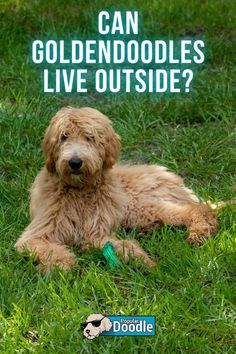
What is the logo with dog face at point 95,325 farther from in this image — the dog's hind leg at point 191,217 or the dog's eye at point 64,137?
the dog's eye at point 64,137

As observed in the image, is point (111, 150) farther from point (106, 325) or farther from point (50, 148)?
point (106, 325)

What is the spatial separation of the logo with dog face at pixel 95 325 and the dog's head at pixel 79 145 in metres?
1.02

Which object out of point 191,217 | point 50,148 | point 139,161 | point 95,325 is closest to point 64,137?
point 50,148

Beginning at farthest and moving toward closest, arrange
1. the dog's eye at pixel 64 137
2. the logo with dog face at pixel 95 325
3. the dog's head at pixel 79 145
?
1. the dog's eye at pixel 64 137
2. the dog's head at pixel 79 145
3. the logo with dog face at pixel 95 325

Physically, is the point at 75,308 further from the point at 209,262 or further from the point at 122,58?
the point at 122,58

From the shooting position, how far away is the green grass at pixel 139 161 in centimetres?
402

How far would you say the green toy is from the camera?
Answer: 460 cm

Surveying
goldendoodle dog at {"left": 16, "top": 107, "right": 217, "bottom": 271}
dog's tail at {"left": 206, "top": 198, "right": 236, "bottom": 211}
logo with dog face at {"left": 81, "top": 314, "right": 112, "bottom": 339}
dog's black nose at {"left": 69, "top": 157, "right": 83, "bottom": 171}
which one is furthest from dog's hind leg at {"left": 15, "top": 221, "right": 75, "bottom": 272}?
dog's tail at {"left": 206, "top": 198, "right": 236, "bottom": 211}

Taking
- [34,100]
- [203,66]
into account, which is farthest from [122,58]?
[34,100]

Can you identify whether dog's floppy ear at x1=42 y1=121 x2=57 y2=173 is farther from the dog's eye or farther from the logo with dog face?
the logo with dog face

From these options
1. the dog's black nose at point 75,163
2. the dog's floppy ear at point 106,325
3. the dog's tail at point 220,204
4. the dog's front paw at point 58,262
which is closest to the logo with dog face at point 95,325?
the dog's floppy ear at point 106,325

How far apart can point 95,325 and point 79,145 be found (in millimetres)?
1209

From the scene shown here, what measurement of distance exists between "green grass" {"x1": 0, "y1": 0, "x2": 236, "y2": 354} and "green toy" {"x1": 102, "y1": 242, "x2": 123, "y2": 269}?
0.04 metres

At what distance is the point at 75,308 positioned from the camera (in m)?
4.14
